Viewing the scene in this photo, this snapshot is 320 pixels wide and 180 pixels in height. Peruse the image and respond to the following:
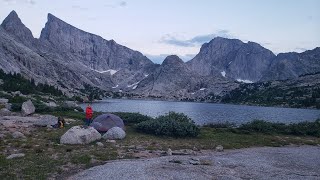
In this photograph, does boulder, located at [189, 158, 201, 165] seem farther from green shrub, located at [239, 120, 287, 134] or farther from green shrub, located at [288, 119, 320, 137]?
green shrub, located at [288, 119, 320, 137]

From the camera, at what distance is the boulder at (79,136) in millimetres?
29516

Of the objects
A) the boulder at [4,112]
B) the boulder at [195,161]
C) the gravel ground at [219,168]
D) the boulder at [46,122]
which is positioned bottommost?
the gravel ground at [219,168]

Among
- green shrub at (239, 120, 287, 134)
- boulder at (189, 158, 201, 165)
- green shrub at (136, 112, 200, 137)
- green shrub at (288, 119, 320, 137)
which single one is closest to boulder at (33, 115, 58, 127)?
green shrub at (136, 112, 200, 137)

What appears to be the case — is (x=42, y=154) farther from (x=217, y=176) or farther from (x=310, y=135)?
(x=310, y=135)

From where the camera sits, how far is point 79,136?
98.1 ft

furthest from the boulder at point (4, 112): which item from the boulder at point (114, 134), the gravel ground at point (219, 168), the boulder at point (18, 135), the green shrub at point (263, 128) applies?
the green shrub at point (263, 128)

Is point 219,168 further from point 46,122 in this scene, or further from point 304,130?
point 304,130

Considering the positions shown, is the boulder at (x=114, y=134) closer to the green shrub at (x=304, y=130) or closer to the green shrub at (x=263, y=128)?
the green shrub at (x=263, y=128)

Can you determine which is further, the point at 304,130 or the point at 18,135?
the point at 304,130

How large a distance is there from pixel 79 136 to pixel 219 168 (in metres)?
13.0

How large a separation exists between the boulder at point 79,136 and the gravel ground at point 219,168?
23.2ft

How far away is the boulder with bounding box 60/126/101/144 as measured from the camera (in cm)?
2952

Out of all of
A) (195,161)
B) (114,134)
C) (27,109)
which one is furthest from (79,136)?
(27,109)

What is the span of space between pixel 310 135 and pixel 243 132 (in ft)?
29.3
